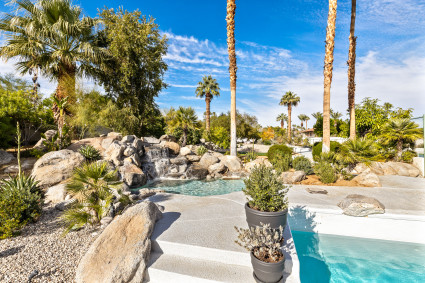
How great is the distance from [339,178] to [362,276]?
21.4 feet

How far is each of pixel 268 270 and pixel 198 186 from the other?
961cm

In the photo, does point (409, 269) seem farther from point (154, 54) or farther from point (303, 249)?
point (154, 54)

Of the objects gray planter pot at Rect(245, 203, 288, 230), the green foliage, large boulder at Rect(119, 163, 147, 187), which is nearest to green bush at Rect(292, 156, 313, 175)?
gray planter pot at Rect(245, 203, 288, 230)

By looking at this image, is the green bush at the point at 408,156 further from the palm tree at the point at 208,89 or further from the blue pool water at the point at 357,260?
the palm tree at the point at 208,89

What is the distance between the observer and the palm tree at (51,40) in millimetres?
13008

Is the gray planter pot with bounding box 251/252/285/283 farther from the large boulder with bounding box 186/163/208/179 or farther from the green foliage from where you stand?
the large boulder with bounding box 186/163/208/179

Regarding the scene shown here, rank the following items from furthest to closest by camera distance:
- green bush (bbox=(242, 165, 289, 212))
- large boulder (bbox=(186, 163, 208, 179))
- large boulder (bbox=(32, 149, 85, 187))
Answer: large boulder (bbox=(186, 163, 208, 179))
large boulder (bbox=(32, 149, 85, 187))
green bush (bbox=(242, 165, 289, 212))

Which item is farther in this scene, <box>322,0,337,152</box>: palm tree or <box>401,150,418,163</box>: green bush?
<box>401,150,418,163</box>: green bush

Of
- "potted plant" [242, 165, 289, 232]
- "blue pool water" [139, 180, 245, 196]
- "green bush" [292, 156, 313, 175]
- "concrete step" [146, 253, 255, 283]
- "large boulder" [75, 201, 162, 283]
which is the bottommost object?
"blue pool water" [139, 180, 245, 196]

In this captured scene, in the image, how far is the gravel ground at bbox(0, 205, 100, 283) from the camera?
333 cm

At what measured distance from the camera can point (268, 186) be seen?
3750 mm

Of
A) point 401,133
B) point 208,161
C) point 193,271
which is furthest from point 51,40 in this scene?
point 401,133

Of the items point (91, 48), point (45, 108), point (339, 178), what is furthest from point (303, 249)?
point (45, 108)

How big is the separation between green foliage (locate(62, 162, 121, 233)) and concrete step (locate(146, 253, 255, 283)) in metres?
2.30
